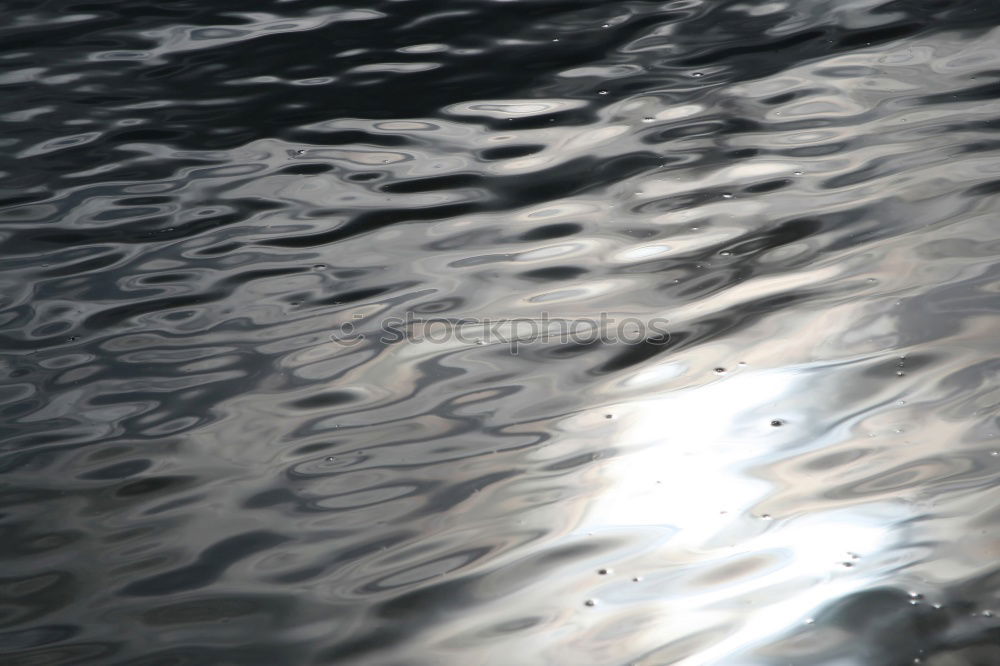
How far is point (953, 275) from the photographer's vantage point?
1181 mm

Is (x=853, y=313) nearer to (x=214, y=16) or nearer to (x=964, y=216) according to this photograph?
(x=964, y=216)

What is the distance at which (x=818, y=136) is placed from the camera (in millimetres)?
1477

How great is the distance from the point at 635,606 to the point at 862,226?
70 cm

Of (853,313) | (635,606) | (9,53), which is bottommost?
(635,606)

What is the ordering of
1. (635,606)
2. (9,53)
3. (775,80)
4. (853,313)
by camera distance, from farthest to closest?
(9,53), (775,80), (853,313), (635,606)

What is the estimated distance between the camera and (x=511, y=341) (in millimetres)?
1174

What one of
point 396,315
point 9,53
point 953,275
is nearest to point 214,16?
point 9,53

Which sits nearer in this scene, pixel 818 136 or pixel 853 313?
pixel 853 313

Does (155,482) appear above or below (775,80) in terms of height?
below

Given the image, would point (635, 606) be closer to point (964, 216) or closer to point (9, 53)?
point (964, 216)

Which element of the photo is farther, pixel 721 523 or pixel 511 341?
pixel 511 341

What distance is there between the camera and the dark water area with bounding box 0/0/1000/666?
2.80 feet

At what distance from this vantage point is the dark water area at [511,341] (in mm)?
852

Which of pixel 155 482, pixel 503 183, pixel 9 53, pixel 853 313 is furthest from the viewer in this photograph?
pixel 9 53
